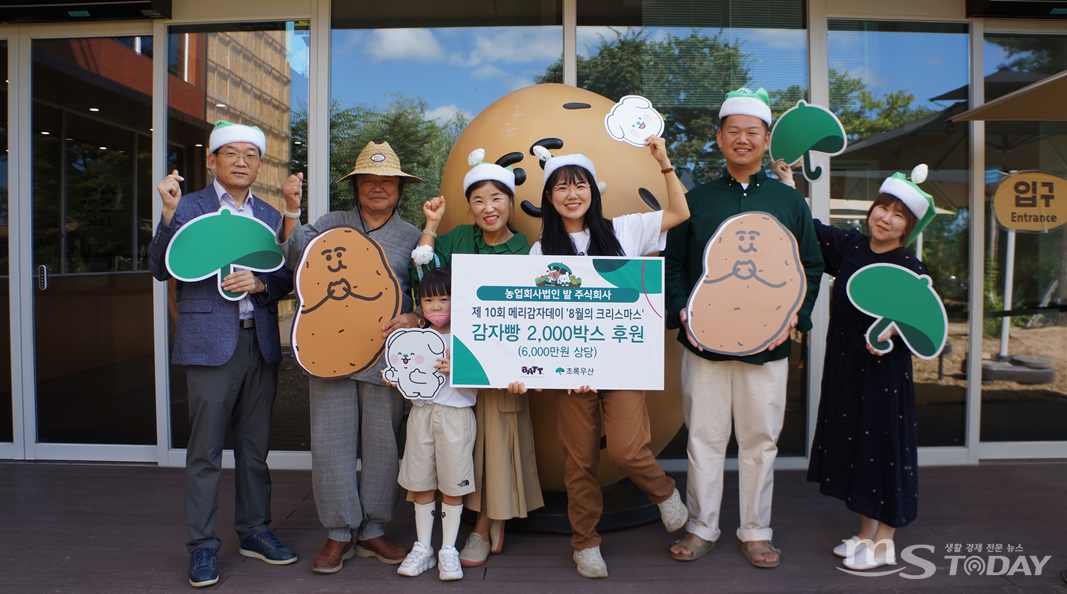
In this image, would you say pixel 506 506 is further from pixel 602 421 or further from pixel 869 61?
pixel 869 61

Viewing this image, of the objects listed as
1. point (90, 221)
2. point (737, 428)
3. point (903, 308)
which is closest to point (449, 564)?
point (737, 428)

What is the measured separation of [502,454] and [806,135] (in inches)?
75.4

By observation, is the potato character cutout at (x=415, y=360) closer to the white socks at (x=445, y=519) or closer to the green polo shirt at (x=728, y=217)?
the white socks at (x=445, y=519)

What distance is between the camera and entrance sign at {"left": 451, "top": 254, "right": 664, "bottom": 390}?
7.54 ft

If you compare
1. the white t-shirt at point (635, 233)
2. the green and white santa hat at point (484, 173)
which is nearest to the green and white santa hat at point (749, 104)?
the white t-shirt at point (635, 233)

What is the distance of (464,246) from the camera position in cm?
248

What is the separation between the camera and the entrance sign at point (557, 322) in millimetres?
2297

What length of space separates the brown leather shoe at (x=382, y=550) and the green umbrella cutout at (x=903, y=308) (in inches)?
82.1

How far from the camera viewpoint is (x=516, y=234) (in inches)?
97.1

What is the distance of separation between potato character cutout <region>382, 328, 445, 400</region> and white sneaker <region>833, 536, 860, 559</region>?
5.94 feet

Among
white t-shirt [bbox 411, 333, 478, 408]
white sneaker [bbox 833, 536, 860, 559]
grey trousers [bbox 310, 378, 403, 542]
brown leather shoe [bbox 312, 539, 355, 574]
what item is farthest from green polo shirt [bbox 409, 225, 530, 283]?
white sneaker [bbox 833, 536, 860, 559]

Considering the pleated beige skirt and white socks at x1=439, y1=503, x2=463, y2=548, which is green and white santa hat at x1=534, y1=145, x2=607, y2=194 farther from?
white socks at x1=439, y1=503, x2=463, y2=548

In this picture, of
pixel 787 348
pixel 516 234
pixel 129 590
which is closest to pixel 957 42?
pixel 787 348

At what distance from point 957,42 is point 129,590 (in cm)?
512
